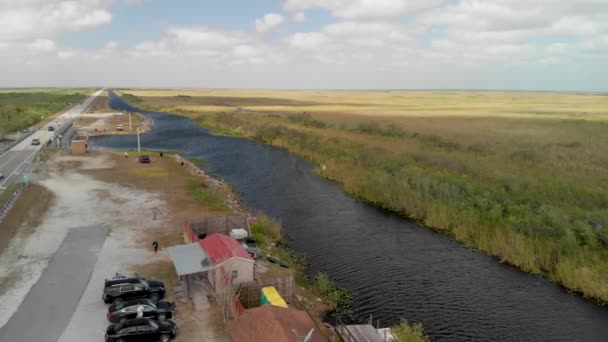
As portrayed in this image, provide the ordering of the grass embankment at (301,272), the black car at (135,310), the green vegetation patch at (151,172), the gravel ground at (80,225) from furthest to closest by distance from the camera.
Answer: the green vegetation patch at (151,172)
the grass embankment at (301,272)
the gravel ground at (80,225)
the black car at (135,310)

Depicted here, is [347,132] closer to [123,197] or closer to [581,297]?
[123,197]

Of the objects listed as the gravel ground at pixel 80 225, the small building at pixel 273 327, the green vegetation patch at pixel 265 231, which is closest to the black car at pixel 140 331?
the gravel ground at pixel 80 225

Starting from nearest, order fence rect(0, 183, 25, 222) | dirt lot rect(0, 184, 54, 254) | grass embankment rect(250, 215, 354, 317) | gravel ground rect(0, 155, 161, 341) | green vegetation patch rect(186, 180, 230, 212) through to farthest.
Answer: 1. gravel ground rect(0, 155, 161, 341)
2. grass embankment rect(250, 215, 354, 317)
3. dirt lot rect(0, 184, 54, 254)
4. fence rect(0, 183, 25, 222)
5. green vegetation patch rect(186, 180, 230, 212)

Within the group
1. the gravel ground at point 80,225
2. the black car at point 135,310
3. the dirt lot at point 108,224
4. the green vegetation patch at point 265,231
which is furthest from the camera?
the green vegetation patch at point 265,231

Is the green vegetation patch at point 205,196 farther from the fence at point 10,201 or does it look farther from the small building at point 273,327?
the small building at point 273,327

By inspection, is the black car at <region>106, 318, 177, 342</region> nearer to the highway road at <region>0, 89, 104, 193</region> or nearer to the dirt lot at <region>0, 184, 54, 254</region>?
the dirt lot at <region>0, 184, 54, 254</region>

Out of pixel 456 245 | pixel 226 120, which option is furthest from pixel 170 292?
pixel 226 120

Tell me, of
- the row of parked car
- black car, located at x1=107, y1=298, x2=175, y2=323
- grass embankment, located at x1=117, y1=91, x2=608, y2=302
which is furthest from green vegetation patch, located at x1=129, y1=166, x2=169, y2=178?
black car, located at x1=107, y1=298, x2=175, y2=323

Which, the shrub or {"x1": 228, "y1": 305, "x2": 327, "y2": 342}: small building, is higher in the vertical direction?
{"x1": 228, "y1": 305, "x2": 327, "y2": 342}: small building
